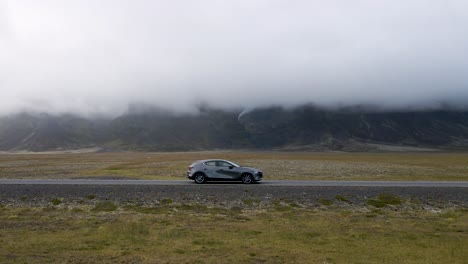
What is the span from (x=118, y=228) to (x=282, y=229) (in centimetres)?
712

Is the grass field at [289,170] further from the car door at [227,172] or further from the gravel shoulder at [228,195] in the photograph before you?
the gravel shoulder at [228,195]

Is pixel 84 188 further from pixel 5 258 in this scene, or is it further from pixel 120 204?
pixel 5 258

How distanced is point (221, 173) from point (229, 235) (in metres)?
17.6

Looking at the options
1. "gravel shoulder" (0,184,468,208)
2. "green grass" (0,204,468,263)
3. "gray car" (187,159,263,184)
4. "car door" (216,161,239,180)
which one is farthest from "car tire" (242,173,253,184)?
"green grass" (0,204,468,263)

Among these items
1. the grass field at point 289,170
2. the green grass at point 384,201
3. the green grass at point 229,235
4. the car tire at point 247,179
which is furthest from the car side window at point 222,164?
the green grass at point 384,201

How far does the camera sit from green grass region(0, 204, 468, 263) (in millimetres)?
14070

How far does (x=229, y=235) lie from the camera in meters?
17.3

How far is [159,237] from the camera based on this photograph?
1708 centimetres

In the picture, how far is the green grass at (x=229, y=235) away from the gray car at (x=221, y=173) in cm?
1044

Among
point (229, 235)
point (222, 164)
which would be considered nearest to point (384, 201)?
point (229, 235)

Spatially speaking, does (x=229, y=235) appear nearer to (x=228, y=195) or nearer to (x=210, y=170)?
(x=228, y=195)

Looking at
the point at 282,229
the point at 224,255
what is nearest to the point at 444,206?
the point at 282,229

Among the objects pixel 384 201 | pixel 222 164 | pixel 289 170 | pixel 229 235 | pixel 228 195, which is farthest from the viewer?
pixel 289 170

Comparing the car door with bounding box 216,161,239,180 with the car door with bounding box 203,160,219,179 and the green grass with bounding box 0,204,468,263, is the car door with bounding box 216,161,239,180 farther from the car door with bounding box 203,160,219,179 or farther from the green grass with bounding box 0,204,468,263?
the green grass with bounding box 0,204,468,263
